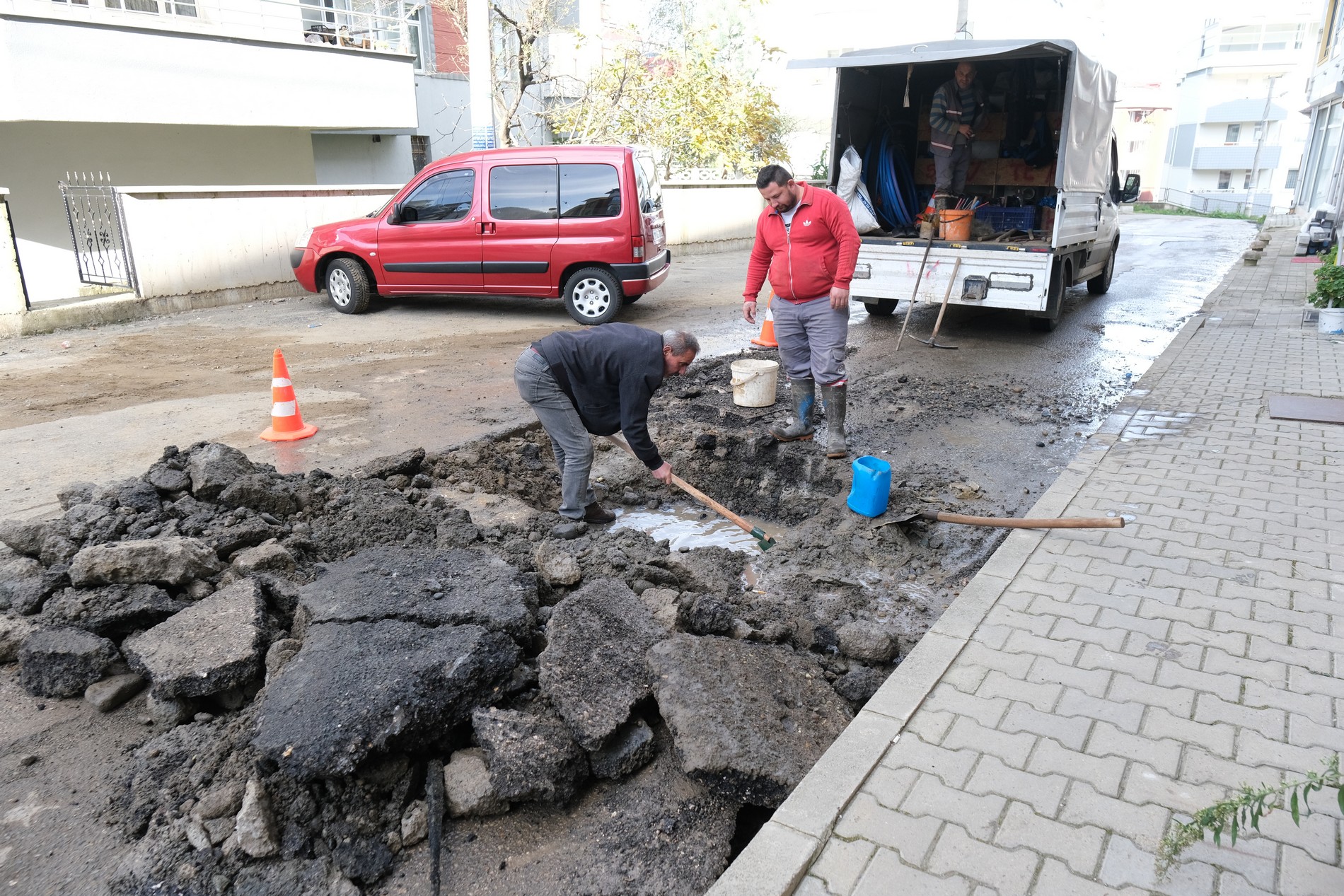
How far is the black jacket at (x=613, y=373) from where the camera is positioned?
4.42 m

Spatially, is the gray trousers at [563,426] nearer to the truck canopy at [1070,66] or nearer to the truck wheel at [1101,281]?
the truck canopy at [1070,66]

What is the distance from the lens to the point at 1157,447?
221 inches

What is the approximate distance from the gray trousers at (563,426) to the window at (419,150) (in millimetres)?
17131

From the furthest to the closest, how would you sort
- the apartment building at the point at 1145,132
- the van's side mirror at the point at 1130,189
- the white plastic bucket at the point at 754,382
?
the apartment building at the point at 1145,132
the van's side mirror at the point at 1130,189
the white plastic bucket at the point at 754,382

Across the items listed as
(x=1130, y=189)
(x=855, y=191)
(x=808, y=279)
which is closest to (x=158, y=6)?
(x=855, y=191)

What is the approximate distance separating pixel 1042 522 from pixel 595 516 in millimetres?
Result: 2454

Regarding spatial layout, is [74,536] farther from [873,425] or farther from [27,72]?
[27,72]

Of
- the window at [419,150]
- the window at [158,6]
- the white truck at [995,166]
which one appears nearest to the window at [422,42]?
the window at [419,150]

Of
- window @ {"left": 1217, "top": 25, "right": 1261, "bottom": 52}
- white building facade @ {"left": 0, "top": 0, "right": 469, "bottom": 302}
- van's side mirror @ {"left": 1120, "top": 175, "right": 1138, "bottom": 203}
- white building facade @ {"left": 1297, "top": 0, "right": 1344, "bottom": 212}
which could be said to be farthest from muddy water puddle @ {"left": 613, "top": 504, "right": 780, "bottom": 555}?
window @ {"left": 1217, "top": 25, "right": 1261, "bottom": 52}

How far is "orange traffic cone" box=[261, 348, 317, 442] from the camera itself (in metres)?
6.02

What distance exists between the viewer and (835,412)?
6.11 metres

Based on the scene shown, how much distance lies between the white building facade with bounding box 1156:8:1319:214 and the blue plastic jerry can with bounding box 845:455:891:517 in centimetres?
5102

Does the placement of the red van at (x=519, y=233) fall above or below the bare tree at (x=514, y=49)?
below

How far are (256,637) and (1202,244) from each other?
24190 mm
